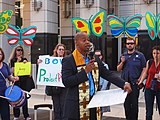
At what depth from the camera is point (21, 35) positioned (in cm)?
1022

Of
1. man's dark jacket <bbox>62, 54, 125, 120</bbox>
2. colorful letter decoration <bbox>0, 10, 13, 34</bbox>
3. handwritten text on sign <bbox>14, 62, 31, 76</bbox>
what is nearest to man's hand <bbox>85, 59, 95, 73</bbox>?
man's dark jacket <bbox>62, 54, 125, 120</bbox>

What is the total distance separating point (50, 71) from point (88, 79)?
344 cm

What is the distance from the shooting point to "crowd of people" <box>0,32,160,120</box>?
3549 mm

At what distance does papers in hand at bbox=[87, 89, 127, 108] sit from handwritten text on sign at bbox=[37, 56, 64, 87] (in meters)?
2.95

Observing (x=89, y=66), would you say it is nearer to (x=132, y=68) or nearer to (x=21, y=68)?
(x=132, y=68)

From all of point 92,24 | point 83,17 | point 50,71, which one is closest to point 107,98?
point 50,71

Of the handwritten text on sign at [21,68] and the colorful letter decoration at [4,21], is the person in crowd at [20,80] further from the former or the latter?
the colorful letter decoration at [4,21]

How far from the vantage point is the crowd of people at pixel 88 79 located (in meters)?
3.55

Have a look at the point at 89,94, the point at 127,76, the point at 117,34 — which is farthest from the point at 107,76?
the point at 117,34

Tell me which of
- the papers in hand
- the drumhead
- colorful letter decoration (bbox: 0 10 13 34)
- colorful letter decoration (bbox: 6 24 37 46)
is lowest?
the drumhead

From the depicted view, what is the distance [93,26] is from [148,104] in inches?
207

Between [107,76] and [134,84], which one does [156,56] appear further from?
[107,76]

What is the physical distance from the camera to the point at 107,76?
151 inches

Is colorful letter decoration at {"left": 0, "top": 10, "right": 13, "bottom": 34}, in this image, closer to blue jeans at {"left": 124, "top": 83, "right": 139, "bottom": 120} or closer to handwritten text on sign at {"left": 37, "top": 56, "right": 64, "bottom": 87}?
handwritten text on sign at {"left": 37, "top": 56, "right": 64, "bottom": 87}
